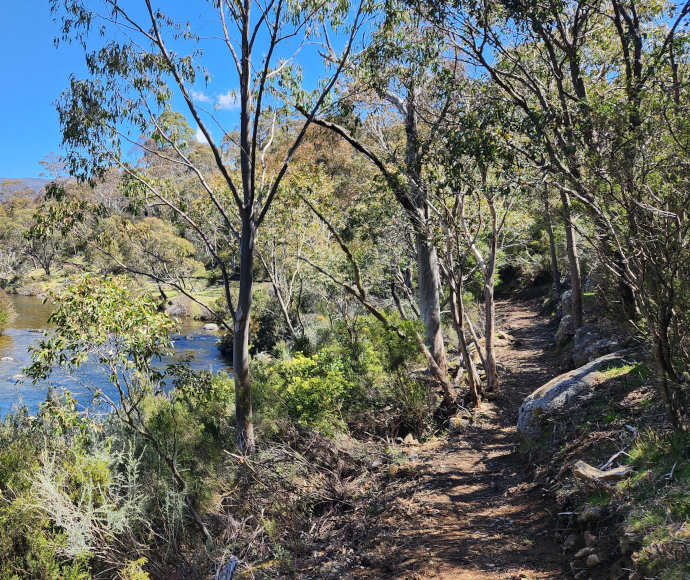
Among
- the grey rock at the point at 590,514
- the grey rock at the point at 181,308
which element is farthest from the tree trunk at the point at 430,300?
the grey rock at the point at 181,308

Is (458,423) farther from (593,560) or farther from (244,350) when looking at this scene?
(593,560)

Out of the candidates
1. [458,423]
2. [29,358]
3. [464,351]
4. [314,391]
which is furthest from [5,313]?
[458,423]

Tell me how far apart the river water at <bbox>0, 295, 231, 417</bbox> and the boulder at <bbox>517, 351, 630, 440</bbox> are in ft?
18.8

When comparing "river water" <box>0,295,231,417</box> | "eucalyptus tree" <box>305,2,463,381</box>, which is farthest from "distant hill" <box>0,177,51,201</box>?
"eucalyptus tree" <box>305,2,463,381</box>

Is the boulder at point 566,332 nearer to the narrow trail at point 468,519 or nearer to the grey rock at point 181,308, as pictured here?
the narrow trail at point 468,519

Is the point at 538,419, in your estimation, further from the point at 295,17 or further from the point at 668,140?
the point at 295,17

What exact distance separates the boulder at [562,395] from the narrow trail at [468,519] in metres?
0.45

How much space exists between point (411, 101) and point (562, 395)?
615 centimetres

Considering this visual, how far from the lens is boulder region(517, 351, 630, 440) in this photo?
571 centimetres

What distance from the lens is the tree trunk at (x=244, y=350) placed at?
7.40 metres

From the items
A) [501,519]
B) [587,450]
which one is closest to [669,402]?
[587,450]

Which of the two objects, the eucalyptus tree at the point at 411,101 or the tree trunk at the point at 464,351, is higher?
the eucalyptus tree at the point at 411,101

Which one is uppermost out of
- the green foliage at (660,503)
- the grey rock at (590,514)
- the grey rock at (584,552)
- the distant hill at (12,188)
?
the distant hill at (12,188)

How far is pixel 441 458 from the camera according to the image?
6613 mm
